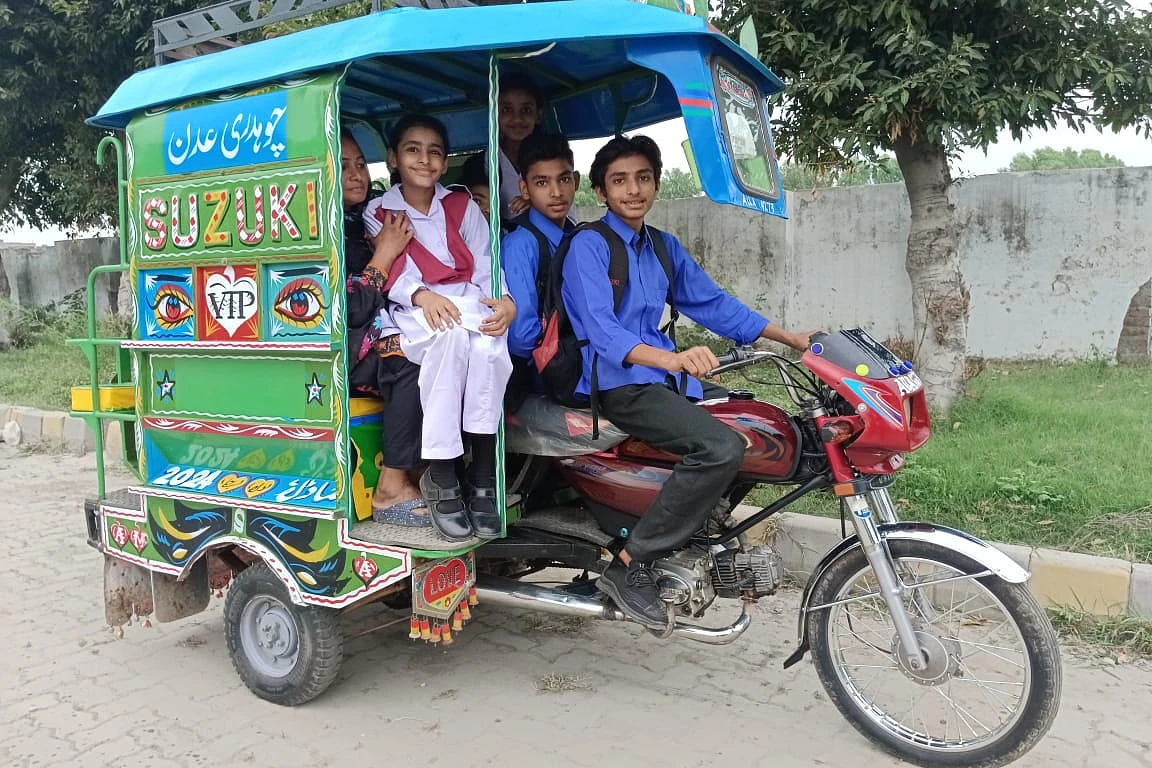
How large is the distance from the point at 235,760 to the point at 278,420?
1.09m

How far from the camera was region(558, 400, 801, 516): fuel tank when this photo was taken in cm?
278

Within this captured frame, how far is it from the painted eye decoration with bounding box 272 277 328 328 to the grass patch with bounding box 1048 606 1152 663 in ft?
10.1

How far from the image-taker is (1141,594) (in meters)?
3.52

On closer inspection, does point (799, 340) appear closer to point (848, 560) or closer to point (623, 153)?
point (848, 560)

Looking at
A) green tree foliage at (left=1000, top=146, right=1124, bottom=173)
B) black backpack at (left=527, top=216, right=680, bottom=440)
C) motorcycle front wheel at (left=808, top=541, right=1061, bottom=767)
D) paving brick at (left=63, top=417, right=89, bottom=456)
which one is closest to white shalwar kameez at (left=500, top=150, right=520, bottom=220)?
black backpack at (left=527, top=216, right=680, bottom=440)

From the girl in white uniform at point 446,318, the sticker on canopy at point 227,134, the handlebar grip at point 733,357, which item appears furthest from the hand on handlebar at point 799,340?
the sticker on canopy at point 227,134

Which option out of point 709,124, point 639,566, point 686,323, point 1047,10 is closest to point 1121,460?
point 1047,10

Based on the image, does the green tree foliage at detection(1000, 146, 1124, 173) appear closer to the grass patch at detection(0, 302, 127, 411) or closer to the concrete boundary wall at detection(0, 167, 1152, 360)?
the concrete boundary wall at detection(0, 167, 1152, 360)

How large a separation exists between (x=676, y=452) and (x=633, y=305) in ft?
1.69

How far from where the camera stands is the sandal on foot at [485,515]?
2904mm

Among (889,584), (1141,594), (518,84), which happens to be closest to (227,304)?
(518,84)

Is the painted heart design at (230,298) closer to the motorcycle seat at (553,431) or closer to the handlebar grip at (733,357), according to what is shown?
the motorcycle seat at (553,431)

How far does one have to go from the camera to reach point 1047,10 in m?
4.91

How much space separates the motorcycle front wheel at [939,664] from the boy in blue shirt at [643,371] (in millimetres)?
517
